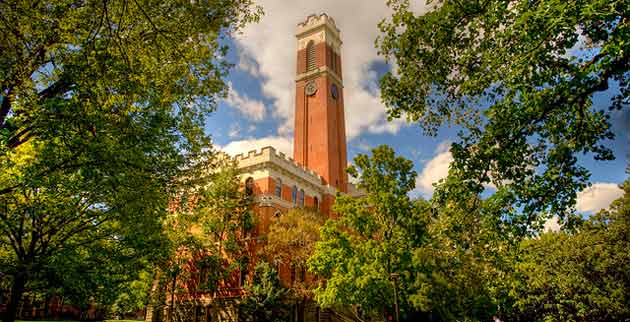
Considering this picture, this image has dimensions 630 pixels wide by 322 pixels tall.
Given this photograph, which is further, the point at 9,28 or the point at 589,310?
the point at 589,310

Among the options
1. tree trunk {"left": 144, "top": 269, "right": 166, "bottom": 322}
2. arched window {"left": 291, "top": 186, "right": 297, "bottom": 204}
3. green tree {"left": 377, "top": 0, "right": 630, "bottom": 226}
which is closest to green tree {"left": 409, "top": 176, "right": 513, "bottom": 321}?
green tree {"left": 377, "top": 0, "right": 630, "bottom": 226}

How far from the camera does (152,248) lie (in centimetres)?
1655

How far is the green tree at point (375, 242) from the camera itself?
1670cm

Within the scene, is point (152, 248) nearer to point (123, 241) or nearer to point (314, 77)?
point (123, 241)

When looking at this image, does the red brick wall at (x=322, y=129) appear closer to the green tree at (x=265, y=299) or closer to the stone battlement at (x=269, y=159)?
the stone battlement at (x=269, y=159)

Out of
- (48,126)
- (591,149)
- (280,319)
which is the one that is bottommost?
(280,319)

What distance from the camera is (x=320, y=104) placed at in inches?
1720

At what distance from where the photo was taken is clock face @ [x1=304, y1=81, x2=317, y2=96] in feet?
147

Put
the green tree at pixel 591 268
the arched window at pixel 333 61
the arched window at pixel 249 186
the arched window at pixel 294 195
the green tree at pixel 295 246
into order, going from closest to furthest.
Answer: the green tree at pixel 591 268
the green tree at pixel 295 246
the arched window at pixel 249 186
the arched window at pixel 294 195
the arched window at pixel 333 61

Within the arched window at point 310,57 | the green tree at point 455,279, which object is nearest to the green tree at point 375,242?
the green tree at point 455,279

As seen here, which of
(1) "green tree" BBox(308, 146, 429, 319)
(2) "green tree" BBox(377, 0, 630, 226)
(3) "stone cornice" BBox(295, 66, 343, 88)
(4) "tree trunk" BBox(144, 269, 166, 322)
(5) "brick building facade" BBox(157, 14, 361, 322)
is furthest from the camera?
(3) "stone cornice" BBox(295, 66, 343, 88)

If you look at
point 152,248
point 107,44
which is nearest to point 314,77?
point 152,248

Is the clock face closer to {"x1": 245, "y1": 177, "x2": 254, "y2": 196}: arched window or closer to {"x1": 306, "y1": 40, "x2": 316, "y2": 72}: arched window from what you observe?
{"x1": 306, "y1": 40, "x2": 316, "y2": 72}: arched window

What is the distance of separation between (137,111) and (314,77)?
115 ft
